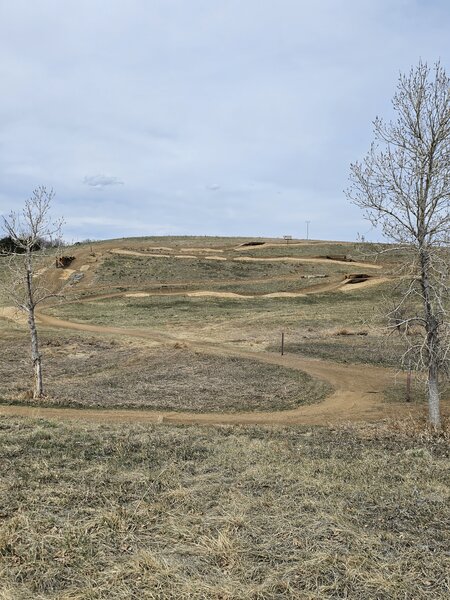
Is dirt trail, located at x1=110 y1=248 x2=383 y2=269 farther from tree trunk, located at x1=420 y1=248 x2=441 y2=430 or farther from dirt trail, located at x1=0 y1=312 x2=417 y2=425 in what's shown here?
tree trunk, located at x1=420 y1=248 x2=441 y2=430

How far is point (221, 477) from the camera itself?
28.4ft

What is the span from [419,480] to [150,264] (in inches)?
2390

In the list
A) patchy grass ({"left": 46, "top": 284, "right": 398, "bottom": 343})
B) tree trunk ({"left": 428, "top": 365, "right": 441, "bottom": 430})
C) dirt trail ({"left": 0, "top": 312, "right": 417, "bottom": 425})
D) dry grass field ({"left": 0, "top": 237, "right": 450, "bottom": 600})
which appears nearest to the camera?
dry grass field ({"left": 0, "top": 237, "right": 450, "bottom": 600})

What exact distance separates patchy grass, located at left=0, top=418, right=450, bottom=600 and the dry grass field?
0.02 m

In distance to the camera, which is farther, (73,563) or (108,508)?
(108,508)

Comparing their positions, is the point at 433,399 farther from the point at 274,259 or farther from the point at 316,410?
the point at 274,259

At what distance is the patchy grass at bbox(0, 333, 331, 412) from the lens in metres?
19.1

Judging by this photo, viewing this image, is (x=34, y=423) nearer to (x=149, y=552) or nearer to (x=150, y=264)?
(x=149, y=552)

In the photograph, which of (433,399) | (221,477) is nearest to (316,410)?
(433,399)

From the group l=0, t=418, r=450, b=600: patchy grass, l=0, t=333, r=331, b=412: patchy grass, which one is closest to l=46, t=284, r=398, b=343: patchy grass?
l=0, t=333, r=331, b=412: patchy grass

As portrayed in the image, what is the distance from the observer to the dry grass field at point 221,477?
5363 mm

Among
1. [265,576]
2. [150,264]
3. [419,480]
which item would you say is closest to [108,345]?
[419,480]

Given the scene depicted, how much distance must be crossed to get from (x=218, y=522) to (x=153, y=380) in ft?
55.2

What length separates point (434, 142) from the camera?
14695 millimetres
